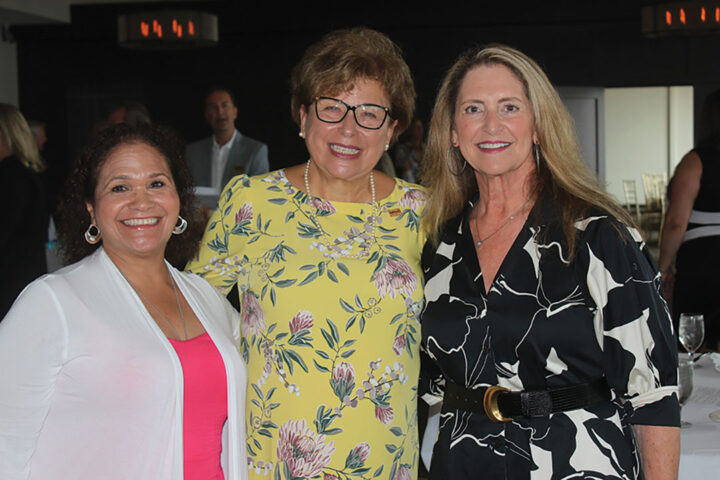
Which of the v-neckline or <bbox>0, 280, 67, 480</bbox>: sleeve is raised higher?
the v-neckline

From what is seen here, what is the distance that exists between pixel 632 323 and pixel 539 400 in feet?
0.87

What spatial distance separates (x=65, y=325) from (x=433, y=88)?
26.4 feet

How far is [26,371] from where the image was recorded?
1614 mm

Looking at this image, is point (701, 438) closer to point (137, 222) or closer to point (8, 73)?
point (137, 222)

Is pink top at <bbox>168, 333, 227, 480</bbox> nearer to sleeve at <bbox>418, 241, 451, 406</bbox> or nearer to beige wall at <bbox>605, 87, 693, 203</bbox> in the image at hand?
sleeve at <bbox>418, 241, 451, 406</bbox>

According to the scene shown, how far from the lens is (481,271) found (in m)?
1.93

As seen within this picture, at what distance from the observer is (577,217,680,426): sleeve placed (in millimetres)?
1696

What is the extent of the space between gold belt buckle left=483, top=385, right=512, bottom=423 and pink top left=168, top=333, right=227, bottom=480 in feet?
1.99

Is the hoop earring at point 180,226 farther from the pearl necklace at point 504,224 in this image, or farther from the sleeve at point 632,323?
the sleeve at point 632,323

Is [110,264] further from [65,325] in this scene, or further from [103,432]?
[103,432]

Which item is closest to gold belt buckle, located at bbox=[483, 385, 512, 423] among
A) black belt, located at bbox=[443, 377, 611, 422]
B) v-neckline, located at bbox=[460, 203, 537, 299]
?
black belt, located at bbox=[443, 377, 611, 422]

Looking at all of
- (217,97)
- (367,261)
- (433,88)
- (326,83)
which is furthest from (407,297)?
(433,88)

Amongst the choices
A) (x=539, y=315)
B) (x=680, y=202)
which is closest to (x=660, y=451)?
(x=539, y=315)

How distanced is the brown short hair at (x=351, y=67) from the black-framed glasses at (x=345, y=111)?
27mm
